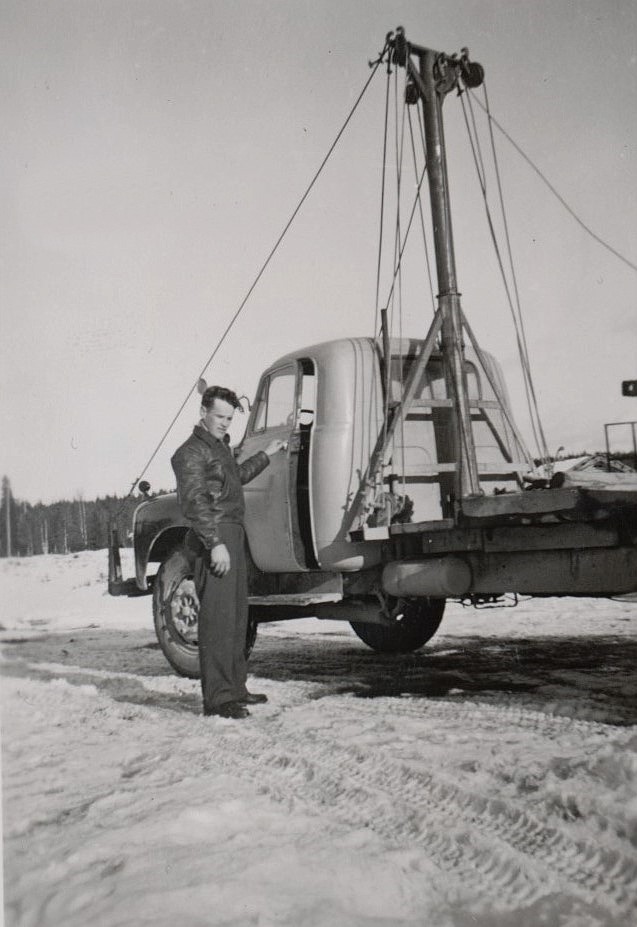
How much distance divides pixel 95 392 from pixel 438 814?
7.79 ft

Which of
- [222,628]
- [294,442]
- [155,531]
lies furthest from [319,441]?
[155,531]

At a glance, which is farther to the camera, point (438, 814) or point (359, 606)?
point (359, 606)

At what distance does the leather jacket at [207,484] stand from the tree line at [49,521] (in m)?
0.59

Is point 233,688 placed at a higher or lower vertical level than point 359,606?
lower

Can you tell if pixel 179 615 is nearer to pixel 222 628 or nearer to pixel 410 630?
pixel 222 628

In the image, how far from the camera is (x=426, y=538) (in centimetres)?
429

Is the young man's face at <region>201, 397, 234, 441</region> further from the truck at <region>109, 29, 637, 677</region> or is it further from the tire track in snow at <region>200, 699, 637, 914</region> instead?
the tire track in snow at <region>200, 699, 637, 914</region>

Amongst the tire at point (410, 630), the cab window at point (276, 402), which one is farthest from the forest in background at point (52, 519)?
the tire at point (410, 630)

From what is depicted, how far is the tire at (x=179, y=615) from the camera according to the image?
17.7 ft

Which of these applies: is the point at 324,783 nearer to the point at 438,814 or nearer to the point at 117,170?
the point at 438,814

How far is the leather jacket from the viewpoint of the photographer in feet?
13.1

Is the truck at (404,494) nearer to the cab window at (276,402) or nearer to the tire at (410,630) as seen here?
the cab window at (276,402)

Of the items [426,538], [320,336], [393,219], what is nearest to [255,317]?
[320,336]

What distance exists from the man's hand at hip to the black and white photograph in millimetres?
15
